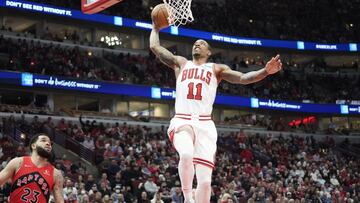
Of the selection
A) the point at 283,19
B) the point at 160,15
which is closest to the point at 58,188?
the point at 160,15

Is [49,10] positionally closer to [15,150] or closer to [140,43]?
[140,43]

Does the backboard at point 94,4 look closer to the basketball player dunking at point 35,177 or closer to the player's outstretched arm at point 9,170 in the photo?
the basketball player dunking at point 35,177

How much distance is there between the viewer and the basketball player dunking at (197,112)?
7676mm

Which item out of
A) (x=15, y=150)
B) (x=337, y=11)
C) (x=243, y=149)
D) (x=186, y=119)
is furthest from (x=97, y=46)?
(x=186, y=119)

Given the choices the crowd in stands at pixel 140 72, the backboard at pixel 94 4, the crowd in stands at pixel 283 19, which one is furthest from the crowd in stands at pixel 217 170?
the crowd in stands at pixel 283 19

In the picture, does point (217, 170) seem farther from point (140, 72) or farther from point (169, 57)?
point (169, 57)

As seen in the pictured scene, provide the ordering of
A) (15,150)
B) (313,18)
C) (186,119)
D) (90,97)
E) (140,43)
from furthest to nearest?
(313,18), (140,43), (90,97), (15,150), (186,119)

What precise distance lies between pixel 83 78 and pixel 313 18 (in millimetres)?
22611

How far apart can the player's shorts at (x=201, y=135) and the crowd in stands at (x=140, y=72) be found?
24050mm

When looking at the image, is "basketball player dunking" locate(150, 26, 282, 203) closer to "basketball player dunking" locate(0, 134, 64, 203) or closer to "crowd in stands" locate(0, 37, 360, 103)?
"basketball player dunking" locate(0, 134, 64, 203)

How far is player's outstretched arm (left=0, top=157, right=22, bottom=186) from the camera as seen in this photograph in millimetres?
7055

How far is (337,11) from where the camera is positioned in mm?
48594

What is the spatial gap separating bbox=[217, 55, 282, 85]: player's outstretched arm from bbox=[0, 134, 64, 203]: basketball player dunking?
2640mm

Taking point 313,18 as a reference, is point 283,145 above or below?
below
